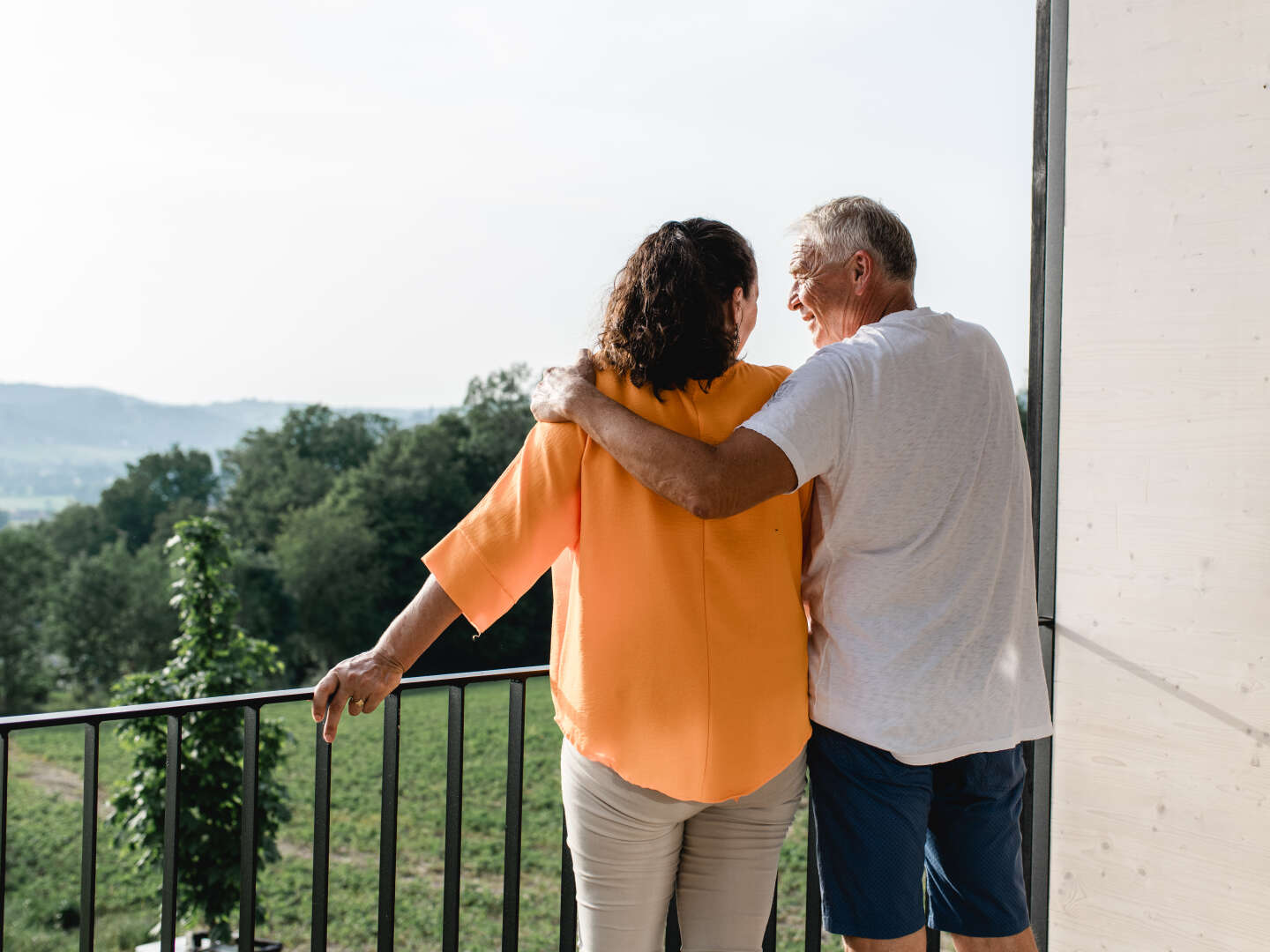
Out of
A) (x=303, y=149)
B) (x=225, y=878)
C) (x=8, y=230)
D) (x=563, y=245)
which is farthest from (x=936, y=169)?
(x=8, y=230)

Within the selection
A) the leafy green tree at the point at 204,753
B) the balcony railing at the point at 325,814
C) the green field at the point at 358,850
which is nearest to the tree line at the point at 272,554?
the green field at the point at 358,850

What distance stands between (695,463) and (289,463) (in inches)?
1212

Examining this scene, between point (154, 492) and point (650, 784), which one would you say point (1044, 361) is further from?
point (154, 492)

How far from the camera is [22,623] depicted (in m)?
25.8

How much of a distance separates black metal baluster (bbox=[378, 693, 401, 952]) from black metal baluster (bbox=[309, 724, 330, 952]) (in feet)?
0.27

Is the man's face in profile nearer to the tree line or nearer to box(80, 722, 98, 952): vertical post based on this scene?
box(80, 722, 98, 952): vertical post

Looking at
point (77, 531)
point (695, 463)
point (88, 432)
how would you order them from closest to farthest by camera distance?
point (695, 463) → point (77, 531) → point (88, 432)

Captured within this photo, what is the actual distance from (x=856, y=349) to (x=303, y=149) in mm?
41044

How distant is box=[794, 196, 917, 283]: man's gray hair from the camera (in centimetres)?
121

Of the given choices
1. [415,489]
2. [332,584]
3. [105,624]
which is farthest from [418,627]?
[105,624]

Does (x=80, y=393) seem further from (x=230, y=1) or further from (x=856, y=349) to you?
(x=856, y=349)

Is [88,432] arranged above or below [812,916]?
above

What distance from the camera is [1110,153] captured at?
1752 millimetres

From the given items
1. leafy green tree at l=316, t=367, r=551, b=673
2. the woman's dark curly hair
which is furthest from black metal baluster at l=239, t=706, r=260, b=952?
leafy green tree at l=316, t=367, r=551, b=673
